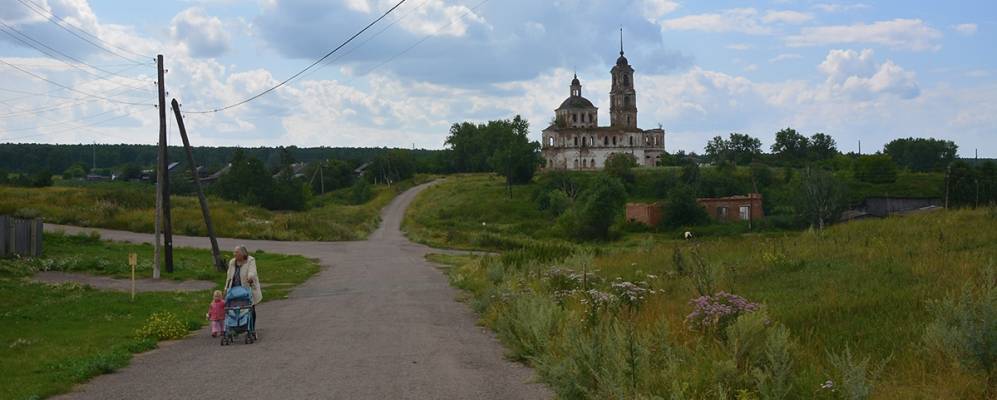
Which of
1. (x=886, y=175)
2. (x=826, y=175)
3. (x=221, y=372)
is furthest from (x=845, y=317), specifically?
(x=886, y=175)

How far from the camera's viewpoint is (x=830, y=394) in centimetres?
783

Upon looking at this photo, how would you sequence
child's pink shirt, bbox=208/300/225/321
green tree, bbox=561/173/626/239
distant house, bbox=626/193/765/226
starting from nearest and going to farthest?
child's pink shirt, bbox=208/300/225/321 < green tree, bbox=561/173/626/239 < distant house, bbox=626/193/765/226

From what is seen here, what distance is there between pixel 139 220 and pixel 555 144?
99094 millimetres

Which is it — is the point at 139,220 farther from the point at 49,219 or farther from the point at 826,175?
the point at 826,175

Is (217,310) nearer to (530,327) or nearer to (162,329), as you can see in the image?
(162,329)

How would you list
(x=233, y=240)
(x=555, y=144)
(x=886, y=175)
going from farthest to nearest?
(x=555, y=144) < (x=886, y=175) < (x=233, y=240)

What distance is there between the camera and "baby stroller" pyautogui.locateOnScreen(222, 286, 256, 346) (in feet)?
48.7

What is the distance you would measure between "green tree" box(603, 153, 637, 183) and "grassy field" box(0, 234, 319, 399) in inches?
3307

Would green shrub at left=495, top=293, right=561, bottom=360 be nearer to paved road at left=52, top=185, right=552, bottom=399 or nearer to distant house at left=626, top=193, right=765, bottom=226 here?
paved road at left=52, top=185, right=552, bottom=399

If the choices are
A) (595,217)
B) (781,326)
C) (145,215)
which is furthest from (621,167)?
(781,326)

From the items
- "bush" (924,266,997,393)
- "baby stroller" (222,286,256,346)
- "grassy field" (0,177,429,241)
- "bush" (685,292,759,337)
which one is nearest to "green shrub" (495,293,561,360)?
"bush" (685,292,759,337)

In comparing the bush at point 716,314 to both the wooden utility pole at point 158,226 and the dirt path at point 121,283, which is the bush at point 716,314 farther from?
the wooden utility pole at point 158,226

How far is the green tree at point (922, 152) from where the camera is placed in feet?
539

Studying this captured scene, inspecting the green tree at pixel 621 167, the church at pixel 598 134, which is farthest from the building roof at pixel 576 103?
the green tree at pixel 621 167
